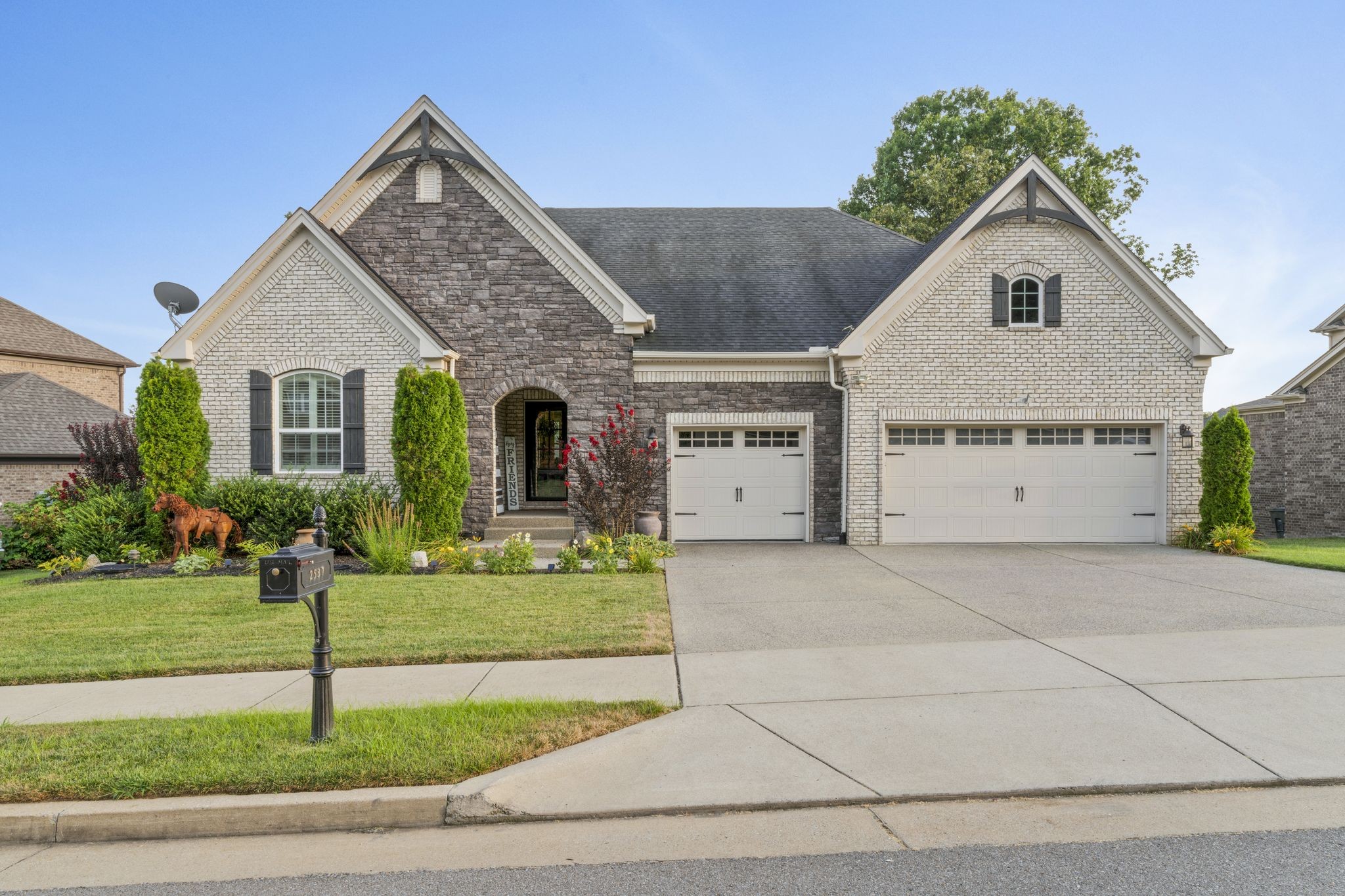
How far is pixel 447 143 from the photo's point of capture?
46.7ft

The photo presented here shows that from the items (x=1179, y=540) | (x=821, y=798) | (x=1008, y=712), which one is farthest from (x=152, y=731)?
(x=1179, y=540)

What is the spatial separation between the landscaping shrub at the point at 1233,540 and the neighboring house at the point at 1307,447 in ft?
28.5

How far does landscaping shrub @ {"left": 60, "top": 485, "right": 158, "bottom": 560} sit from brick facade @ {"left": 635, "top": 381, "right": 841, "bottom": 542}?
335 inches

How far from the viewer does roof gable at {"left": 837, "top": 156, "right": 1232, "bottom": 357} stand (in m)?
13.9

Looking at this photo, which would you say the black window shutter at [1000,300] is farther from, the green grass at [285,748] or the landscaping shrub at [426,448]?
the green grass at [285,748]

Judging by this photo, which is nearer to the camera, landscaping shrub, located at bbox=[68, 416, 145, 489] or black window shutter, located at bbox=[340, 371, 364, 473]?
black window shutter, located at bbox=[340, 371, 364, 473]

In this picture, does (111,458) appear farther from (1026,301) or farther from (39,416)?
(1026,301)

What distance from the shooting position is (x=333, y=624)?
7812 mm

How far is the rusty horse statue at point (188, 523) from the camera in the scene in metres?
11.6

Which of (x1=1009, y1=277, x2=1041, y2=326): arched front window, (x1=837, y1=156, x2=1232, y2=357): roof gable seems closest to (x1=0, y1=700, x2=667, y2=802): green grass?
(x1=837, y1=156, x2=1232, y2=357): roof gable

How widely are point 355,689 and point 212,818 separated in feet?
6.36

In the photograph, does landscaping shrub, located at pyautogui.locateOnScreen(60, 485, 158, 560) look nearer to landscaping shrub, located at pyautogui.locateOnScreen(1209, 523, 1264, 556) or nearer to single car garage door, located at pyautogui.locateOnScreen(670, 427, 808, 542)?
single car garage door, located at pyautogui.locateOnScreen(670, 427, 808, 542)

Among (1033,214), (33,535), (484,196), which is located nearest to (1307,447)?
(1033,214)

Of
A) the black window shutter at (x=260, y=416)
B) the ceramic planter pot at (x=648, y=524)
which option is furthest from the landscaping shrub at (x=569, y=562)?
the black window shutter at (x=260, y=416)
